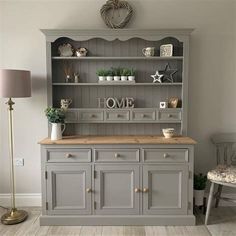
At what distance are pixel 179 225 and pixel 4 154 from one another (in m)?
2.21

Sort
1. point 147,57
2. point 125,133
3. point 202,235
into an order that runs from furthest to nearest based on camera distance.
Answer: point 125,133, point 147,57, point 202,235

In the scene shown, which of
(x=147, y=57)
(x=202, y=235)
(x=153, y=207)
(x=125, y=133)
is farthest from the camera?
(x=125, y=133)

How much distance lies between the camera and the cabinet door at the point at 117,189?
108 inches

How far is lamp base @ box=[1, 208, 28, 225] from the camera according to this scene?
2.81 metres

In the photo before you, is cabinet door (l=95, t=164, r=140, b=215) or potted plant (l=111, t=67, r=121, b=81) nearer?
cabinet door (l=95, t=164, r=140, b=215)

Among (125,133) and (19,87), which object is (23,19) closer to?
(19,87)

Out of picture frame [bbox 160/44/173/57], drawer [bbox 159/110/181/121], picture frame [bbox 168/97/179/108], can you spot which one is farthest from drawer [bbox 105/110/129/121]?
picture frame [bbox 160/44/173/57]

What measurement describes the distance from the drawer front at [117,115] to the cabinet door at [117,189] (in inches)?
23.4

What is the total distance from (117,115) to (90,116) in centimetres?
31

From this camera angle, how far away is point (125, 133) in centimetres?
325

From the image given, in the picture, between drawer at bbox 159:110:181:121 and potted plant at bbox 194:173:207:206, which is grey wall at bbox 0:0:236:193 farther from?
potted plant at bbox 194:173:207:206

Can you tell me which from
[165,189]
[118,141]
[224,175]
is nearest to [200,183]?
[224,175]

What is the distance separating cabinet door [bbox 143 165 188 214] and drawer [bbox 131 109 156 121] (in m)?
0.61

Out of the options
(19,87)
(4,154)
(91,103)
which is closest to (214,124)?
(91,103)
